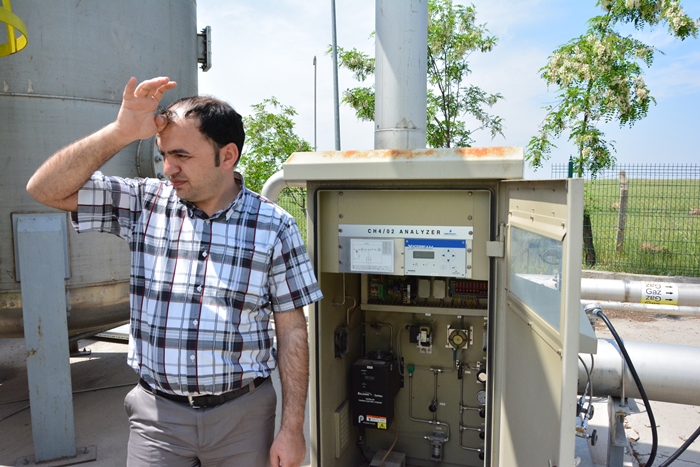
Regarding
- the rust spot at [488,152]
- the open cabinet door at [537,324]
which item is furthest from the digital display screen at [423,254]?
the rust spot at [488,152]

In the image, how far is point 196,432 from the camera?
A: 1846 millimetres

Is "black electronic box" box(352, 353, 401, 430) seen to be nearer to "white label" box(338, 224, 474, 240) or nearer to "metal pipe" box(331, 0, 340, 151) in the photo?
"white label" box(338, 224, 474, 240)

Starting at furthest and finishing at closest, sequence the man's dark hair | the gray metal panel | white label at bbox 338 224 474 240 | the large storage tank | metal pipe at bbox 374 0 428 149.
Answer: the large storage tank < metal pipe at bbox 374 0 428 149 < white label at bbox 338 224 474 240 < the gray metal panel < the man's dark hair

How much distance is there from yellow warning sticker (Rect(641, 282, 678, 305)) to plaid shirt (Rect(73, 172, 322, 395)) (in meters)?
4.09

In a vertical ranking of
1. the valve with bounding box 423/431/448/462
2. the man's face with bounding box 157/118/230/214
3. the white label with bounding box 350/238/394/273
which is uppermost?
the man's face with bounding box 157/118/230/214

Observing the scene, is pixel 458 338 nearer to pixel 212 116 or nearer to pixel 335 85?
pixel 212 116

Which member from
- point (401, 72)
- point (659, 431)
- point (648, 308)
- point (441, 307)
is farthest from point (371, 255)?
point (648, 308)

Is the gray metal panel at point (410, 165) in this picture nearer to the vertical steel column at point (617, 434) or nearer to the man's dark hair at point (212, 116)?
the man's dark hair at point (212, 116)

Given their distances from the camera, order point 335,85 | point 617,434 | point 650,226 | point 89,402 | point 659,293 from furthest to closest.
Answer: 1. point 335,85
2. point 650,226
3. point 659,293
4. point 89,402
5. point 617,434

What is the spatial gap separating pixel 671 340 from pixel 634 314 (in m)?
1.18

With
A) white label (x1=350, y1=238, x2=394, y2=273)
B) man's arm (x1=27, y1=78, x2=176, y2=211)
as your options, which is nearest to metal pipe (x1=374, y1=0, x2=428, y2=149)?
white label (x1=350, y1=238, x2=394, y2=273)

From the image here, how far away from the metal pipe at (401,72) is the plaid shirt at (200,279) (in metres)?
1.21

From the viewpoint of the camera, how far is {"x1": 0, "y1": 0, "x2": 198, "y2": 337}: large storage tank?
3.45m

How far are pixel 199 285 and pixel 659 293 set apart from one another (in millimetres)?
4571
